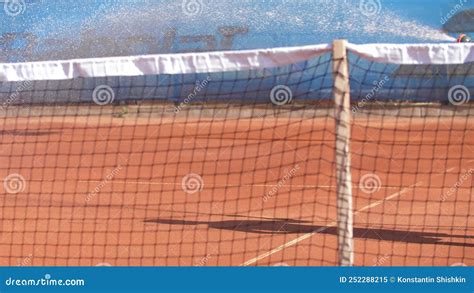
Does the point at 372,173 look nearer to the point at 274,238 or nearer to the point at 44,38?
the point at 274,238

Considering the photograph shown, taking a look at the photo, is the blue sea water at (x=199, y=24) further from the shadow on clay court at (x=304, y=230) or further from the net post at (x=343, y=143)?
the net post at (x=343, y=143)

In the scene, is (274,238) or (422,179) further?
(422,179)

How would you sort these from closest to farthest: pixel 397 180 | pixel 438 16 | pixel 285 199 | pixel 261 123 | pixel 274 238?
pixel 274 238
pixel 285 199
pixel 397 180
pixel 261 123
pixel 438 16

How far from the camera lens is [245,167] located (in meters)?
16.0

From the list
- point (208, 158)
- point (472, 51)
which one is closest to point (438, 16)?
point (208, 158)

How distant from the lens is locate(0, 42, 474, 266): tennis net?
6.70 metres

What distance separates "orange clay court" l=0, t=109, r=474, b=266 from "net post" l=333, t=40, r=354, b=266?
207 centimetres

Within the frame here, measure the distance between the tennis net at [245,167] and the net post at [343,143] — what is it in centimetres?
1

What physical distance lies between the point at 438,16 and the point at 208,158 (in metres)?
13.1

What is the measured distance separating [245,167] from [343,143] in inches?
393

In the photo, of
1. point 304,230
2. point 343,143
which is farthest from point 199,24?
point 343,143

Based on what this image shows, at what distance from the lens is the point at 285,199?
12.1 meters

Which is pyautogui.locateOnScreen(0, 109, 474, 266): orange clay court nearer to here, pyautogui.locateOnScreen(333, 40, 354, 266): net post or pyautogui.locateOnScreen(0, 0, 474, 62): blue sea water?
pyautogui.locateOnScreen(333, 40, 354, 266): net post

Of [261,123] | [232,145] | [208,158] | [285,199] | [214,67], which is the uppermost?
[261,123]
